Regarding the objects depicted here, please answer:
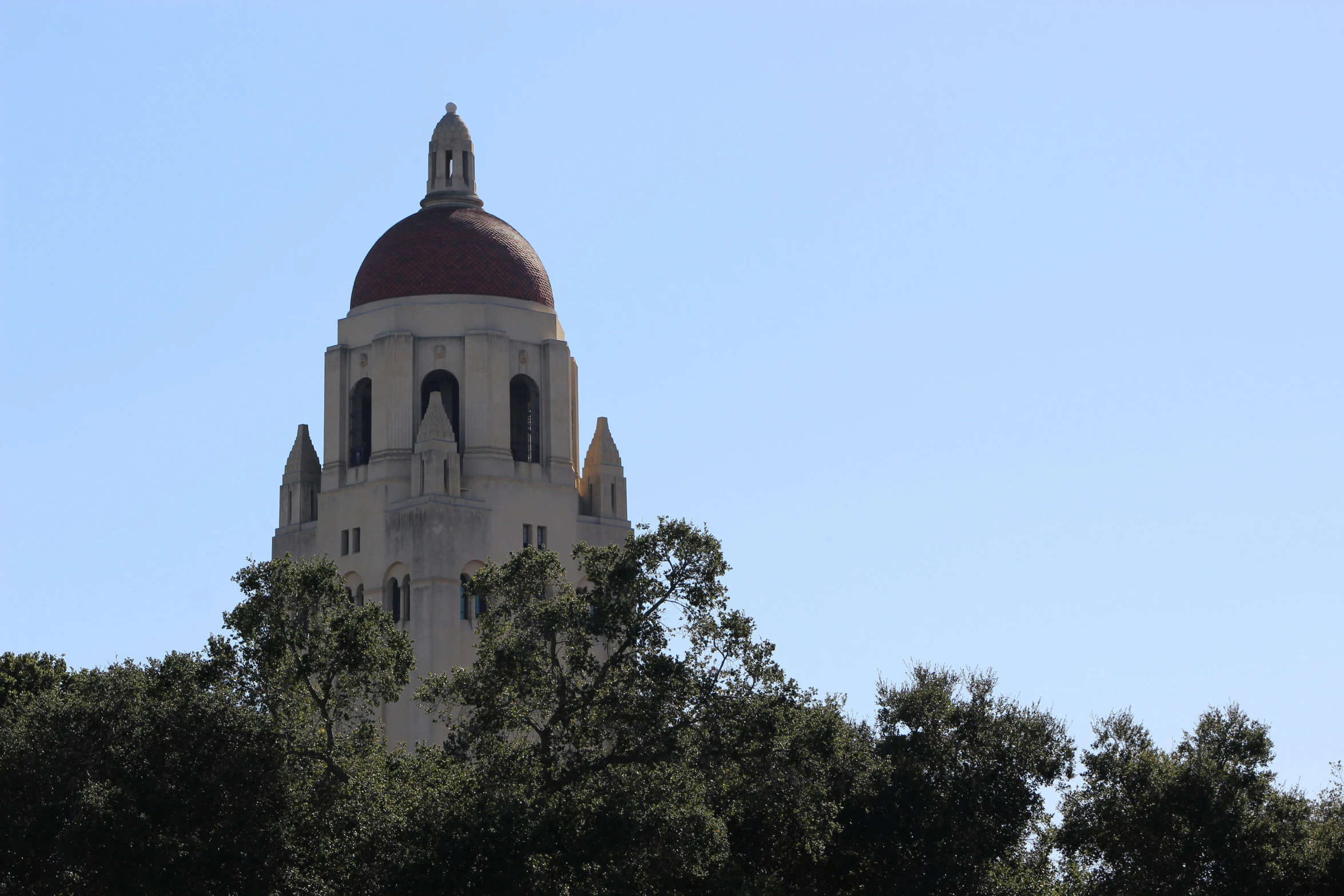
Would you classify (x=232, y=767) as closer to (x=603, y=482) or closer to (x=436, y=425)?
(x=436, y=425)

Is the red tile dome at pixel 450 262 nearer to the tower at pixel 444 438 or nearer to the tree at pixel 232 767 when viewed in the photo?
the tower at pixel 444 438

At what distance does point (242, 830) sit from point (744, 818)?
42.2 ft

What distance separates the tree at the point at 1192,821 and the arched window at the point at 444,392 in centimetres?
3166

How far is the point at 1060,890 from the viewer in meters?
63.0

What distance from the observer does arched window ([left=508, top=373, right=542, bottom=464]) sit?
87062 millimetres

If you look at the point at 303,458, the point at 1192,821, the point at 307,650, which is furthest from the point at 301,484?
the point at 1192,821

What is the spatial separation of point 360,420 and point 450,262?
267 inches

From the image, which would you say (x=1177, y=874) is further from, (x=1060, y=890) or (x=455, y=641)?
(x=455, y=641)

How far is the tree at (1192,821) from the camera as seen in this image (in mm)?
59688

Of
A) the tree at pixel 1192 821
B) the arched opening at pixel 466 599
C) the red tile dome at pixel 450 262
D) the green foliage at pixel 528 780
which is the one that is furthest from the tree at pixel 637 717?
the red tile dome at pixel 450 262

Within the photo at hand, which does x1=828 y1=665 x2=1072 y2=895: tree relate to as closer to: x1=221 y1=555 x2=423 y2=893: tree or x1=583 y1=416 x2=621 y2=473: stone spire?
x1=221 y1=555 x2=423 y2=893: tree

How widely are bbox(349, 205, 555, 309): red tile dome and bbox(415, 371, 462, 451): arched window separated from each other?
314 cm

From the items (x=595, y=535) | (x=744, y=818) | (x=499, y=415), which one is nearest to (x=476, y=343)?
(x=499, y=415)

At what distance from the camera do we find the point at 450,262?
87.2 metres
